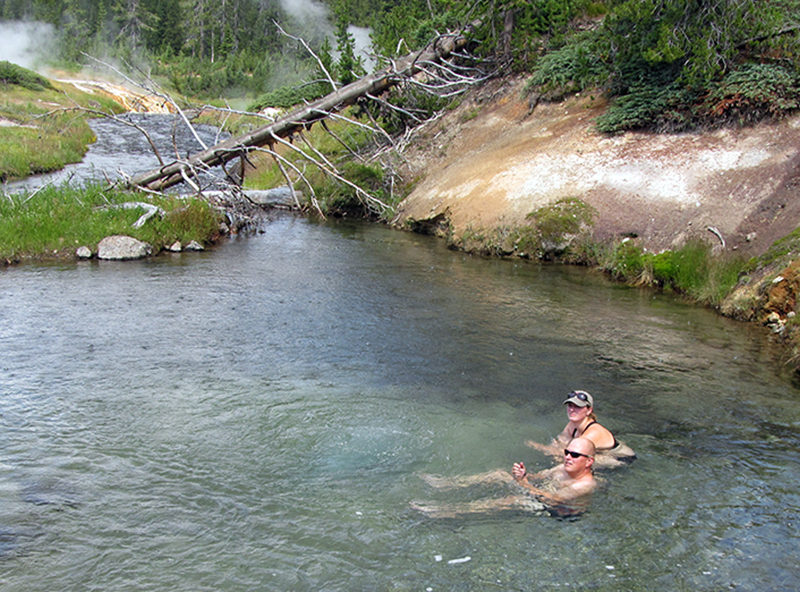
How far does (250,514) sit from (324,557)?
2.85 ft

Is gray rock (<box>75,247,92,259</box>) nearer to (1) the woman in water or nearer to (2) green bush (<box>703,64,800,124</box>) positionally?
(1) the woman in water

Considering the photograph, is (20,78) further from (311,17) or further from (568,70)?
(311,17)

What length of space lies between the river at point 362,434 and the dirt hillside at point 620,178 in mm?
2590

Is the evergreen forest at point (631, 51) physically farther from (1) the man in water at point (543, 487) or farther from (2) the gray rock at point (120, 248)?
(1) the man in water at point (543, 487)

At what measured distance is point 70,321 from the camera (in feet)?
35.2

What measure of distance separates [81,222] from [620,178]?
1261 cm

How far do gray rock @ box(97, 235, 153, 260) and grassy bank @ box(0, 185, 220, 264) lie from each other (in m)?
0.19

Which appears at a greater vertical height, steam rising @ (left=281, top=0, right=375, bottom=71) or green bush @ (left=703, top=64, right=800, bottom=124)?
steam rising @ (left=281, top=0, right=375, bottom=71)

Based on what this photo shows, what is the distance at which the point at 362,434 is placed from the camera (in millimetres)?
7496

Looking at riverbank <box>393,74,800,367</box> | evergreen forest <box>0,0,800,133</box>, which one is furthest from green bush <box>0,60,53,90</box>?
riverbank <box>393,74,800,367</box>

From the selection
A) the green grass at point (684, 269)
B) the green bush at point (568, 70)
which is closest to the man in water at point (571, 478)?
the green grass at point (684, 269)

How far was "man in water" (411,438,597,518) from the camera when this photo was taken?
6.15 m

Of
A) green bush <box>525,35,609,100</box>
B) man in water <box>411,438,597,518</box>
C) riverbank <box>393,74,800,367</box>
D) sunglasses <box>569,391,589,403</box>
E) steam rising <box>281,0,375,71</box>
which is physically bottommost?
man in water <box>411,438,597,518</box>

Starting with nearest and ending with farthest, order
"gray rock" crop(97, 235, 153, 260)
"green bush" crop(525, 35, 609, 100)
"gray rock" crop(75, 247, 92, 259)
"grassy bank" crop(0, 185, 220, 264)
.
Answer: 1. "grassy bank" crop(0, 185, 220, 264)
2. "gray rock" crop(75, 247, 92, 259)
3. "gray rock" crop(97, 235, 153, 260)
4. "green bush" crop(525, 35, 609, 100)
